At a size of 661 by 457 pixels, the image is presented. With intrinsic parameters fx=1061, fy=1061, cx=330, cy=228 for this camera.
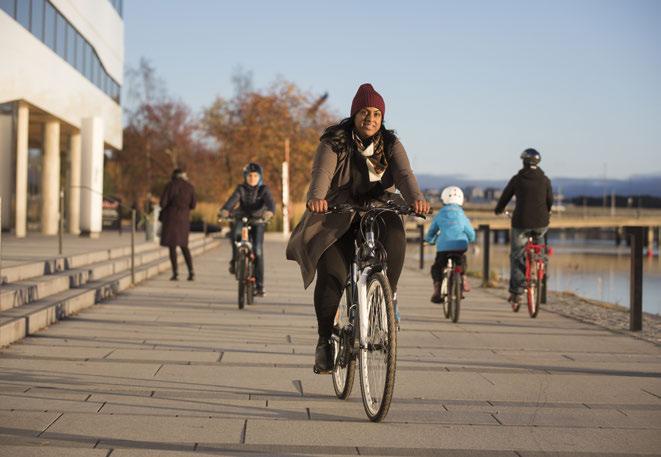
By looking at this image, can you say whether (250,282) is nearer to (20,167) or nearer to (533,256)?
(533,256)

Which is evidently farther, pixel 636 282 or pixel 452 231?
pixel 452 231

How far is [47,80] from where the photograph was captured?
2845cm

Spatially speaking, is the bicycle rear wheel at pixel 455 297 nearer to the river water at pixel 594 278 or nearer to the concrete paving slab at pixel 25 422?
the river water at pixel 594 278

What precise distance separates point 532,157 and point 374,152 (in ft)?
23.3

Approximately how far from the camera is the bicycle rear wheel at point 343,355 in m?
6.39

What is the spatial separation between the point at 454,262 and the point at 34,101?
17.7m

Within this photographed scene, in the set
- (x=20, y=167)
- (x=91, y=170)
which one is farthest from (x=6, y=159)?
(x=91, y=170)

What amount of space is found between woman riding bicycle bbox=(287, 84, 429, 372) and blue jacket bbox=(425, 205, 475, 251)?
5651mm

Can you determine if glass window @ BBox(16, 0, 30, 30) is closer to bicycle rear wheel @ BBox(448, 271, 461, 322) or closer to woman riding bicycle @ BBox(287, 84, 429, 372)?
bicycle rear wheel @ BBox(448, 271, 461, 322)

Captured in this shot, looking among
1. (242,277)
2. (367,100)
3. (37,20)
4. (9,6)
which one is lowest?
(242,277)

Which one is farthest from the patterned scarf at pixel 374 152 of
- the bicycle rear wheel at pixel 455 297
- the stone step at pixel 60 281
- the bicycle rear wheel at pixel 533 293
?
the bicycle rear wheel at pixel 533 293

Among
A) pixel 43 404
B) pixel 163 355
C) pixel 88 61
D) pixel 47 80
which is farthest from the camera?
pixel 88 61

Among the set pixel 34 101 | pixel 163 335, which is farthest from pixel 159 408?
pixel 34 101

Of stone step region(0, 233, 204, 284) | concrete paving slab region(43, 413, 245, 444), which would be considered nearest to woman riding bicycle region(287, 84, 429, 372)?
concrete paving slab region(43, 413, 245, 444)
